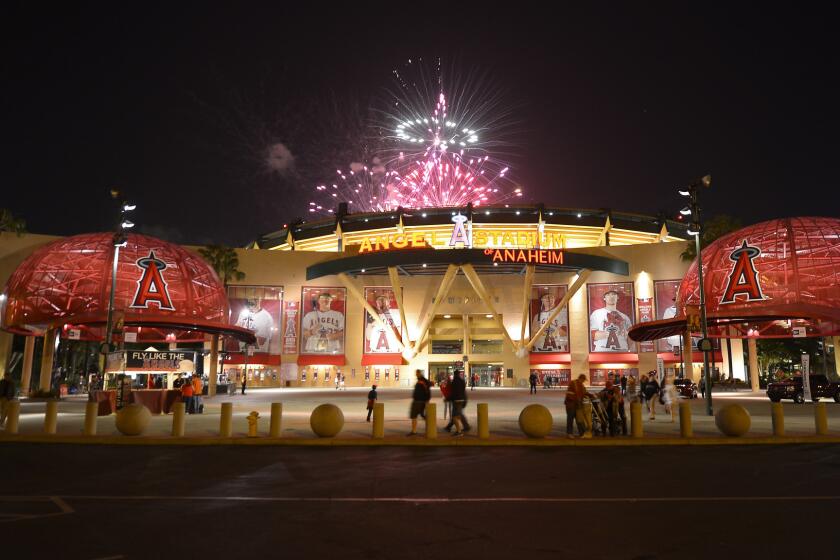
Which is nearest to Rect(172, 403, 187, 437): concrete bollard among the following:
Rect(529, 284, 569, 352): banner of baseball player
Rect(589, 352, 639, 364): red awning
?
Rect(529, 284, 569, 352): banner of baseball player

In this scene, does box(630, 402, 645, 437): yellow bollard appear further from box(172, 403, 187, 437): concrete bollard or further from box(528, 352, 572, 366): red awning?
box(528, 352, 572, 366): red awning

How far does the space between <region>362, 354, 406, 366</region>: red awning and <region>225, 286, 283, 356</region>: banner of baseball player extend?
30.0 ft

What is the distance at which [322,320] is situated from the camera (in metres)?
62.6

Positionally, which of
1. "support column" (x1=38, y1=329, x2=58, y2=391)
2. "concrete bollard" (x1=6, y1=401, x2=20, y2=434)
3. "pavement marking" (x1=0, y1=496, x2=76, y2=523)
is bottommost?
"pavement marking" (x1=0, y1=496, x2=76, y2=523)

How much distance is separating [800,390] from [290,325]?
4585cm

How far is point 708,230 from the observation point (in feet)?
184

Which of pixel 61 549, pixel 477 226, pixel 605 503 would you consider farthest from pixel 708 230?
pixel 61 549

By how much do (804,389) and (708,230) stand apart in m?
29.0

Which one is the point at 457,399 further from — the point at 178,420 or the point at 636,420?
the point at 178,420

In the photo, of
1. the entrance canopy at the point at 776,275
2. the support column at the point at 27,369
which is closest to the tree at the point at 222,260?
the support column at the point at 27,369

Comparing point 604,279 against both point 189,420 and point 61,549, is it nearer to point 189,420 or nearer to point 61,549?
point 189,420

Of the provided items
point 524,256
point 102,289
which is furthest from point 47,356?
point 524,256

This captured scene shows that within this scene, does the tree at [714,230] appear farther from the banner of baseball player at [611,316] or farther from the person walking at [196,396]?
the person walking at [196,396]

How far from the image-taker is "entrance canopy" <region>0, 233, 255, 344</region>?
33.8 meters
